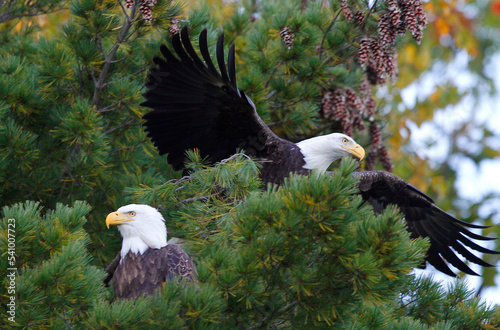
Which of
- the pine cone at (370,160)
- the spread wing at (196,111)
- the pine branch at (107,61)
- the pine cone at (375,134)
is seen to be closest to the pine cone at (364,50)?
the spread wing at (196,111)

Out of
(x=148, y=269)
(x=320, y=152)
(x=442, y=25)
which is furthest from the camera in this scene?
(x=442, y=25)

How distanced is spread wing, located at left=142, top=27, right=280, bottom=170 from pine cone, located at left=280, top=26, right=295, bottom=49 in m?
0.68

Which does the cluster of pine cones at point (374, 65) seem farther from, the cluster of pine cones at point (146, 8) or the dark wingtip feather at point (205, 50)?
the cluster of pine cones at point (146, 8)

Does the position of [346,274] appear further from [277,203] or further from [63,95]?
[63,95]

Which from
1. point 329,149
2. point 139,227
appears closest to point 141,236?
point 139,227

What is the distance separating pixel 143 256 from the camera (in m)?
4.14

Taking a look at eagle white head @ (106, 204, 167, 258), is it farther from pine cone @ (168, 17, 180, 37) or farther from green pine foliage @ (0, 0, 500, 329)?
pine cone @ (168, 17, 180, 37)

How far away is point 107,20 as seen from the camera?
484cm

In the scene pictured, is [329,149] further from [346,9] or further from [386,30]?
[346,9]

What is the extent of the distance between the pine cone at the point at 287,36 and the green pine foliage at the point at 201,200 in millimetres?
92

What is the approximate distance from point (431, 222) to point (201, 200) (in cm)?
251

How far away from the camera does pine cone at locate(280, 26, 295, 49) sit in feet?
17.2

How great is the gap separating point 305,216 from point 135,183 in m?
2.16

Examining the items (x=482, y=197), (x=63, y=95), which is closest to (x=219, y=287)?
(x=63, y=95)
